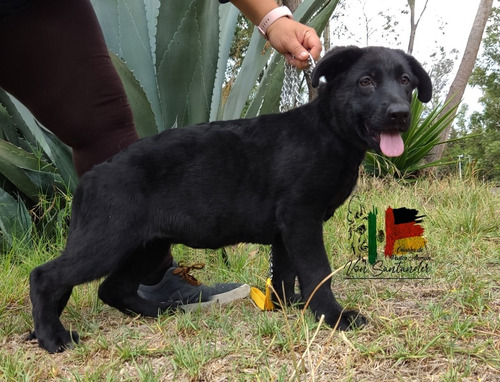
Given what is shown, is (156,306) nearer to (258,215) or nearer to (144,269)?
(144,269)

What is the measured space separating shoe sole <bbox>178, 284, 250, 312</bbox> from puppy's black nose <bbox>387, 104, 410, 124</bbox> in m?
1.12

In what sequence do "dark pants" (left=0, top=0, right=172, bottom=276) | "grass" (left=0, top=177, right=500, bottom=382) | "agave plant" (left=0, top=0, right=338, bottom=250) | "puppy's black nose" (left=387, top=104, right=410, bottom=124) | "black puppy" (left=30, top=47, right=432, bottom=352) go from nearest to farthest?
"grass" (left=0, top=177, right=500, bottom=382) < "puppy's black nose" (left=387, top=104, right=410, bottom=124) < "black puppy" (left=30, top=47, right=432, bottom=352) < "dark pants" (left=0, top=0, right=172, bottom=276) < "agave plant" (left=0, top=0, right=338, bottom=250)

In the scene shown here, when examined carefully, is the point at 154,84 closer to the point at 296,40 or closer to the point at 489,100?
the point at 296,40

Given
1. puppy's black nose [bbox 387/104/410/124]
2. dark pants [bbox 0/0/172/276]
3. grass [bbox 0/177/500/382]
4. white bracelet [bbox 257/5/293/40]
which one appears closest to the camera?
grass [bbox 0/177/500/382]

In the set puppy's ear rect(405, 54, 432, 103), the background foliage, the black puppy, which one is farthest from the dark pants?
the background foliage

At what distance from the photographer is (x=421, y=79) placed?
227 cm

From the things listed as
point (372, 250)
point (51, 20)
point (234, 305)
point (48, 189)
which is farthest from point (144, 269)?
point (48, 189)

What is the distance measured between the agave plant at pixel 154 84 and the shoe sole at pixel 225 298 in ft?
4.61

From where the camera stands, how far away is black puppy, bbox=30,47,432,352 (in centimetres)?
202

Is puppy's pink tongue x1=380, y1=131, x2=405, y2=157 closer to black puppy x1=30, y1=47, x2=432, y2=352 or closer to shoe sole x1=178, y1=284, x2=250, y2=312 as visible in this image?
black puppy x1=30, y1=47, x2=432, y2=352

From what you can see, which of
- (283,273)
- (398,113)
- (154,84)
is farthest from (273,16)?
(154,84)

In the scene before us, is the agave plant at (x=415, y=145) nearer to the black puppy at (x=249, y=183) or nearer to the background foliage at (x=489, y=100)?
the black puppy at (x=249, y=183)

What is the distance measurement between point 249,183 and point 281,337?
62 cm

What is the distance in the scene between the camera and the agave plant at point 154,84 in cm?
352
